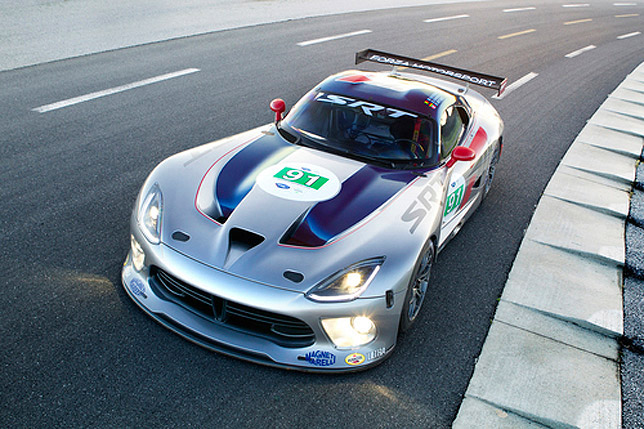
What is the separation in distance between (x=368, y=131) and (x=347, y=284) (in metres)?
1.68

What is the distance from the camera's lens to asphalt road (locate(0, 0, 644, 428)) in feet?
9.84

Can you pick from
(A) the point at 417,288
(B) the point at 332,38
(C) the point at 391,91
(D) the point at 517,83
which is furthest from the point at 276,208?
(B) the point at 332,38

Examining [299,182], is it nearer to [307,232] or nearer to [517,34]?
[307,232]

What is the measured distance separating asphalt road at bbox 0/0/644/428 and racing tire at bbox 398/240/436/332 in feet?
0.51

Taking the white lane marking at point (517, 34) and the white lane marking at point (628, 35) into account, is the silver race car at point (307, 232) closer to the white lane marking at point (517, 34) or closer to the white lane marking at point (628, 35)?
the white lane marking at point (517, 34)

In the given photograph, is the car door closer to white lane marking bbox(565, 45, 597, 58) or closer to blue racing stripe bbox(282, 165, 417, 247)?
blue racing stripe bbox(282, 165, 417, 247)

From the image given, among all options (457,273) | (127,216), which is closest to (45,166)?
(127,216)

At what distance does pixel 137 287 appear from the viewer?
11.4 feet

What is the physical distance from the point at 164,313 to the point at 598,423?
8.89ft

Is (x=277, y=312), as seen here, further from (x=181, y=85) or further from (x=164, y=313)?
(x=181, y=85)

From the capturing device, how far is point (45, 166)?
541cm

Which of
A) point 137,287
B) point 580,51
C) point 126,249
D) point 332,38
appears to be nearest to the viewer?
point 137,287

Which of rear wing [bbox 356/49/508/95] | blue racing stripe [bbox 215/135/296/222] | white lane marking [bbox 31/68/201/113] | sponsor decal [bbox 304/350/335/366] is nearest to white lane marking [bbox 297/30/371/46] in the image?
white lane marking [bbox 31/68/201/113]

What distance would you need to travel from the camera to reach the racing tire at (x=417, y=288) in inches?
135
